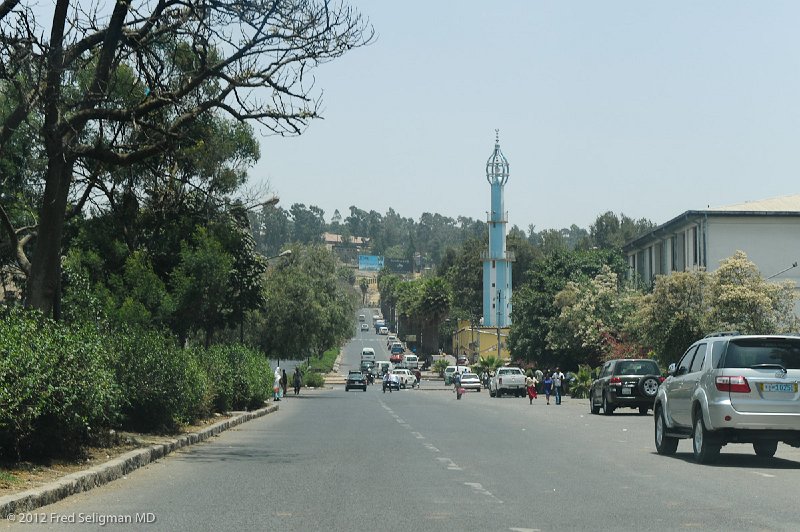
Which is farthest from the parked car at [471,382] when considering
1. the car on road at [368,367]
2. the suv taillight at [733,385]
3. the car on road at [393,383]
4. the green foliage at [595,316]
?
the suv taillight at [733,385]

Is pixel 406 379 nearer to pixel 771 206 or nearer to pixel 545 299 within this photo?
pixel 545 299

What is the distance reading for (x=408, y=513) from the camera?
1110cm

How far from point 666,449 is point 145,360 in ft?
29.6

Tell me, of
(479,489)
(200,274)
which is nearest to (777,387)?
(479,489)

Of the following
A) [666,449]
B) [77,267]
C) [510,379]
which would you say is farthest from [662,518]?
[510,379]

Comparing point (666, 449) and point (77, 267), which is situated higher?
point (77, 267)

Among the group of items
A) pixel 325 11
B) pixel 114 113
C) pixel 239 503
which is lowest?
pixel 239 503

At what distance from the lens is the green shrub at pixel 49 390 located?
12.4 m

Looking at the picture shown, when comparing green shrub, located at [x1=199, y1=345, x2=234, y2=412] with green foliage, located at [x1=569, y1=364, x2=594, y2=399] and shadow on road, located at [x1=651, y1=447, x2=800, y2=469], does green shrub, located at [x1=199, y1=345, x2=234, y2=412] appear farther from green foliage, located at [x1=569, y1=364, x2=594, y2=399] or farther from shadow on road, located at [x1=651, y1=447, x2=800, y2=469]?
green foliage, located at [x1=569, y1=364, x2=594, y2=399]

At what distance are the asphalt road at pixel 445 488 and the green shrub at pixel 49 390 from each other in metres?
0.99

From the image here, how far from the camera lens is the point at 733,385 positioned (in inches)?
646

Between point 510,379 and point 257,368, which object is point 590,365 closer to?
point 510,379

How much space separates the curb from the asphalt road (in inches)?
6.3

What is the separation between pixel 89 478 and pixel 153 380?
6.71 meters
